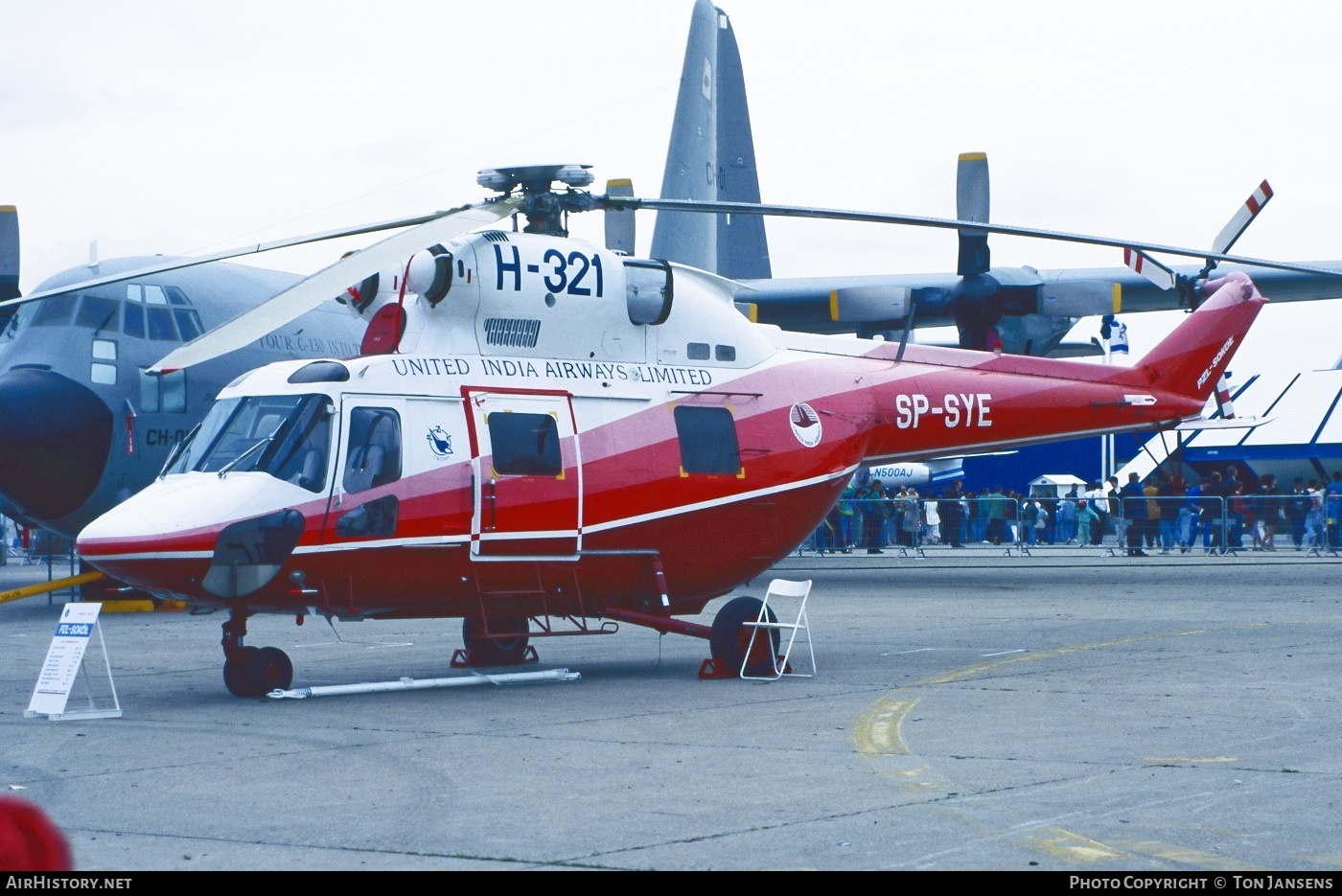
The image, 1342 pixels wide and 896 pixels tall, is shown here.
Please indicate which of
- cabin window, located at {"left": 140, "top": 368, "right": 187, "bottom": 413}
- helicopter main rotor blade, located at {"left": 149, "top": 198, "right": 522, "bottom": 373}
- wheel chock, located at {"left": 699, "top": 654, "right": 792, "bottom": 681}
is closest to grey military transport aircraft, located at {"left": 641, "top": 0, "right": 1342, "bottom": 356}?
helicopter main rotor blade, located at {"left": 149, "top": 198, "right": 522, "bottom": 373}

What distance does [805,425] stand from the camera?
13.3m

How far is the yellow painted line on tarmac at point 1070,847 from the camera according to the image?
5.37m

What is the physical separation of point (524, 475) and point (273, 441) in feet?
6.54

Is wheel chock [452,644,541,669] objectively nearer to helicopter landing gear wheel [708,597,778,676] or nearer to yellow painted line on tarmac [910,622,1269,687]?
helicopter landing gear wheel [708,597,778,676]

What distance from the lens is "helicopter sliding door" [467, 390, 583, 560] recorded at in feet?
37.6

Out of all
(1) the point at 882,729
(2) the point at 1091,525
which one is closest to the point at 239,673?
(1) the point at 882,729

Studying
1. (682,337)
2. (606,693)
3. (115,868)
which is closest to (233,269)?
(682,337)

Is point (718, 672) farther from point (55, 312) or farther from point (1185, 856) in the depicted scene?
point (55, 312)

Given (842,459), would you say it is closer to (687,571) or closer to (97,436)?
(687,571)

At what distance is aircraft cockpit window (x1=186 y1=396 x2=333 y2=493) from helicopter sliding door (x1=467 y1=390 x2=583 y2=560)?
4.07 feet

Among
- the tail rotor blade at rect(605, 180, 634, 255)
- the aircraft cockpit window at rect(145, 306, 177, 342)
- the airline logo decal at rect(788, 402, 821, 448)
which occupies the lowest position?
the airline logo decal at rect(788, 402, 821, 448)

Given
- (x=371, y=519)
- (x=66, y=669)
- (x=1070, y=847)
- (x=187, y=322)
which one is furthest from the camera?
(x=187, y=322)

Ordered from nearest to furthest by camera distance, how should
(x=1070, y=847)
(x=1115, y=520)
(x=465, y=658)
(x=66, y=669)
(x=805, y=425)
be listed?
1. (x=1070, y=847)
2. (x=66, y=669)
3. (x=465, y=658)
4. (x=805, y=425)
5. (x=1115, y=520)

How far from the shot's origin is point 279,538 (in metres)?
10.5
